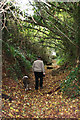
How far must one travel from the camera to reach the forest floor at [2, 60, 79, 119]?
4574 mm

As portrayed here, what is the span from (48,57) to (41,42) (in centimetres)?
263

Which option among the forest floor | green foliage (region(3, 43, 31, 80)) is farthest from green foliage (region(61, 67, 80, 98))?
green foliage (region(3, 43, 31, 80))

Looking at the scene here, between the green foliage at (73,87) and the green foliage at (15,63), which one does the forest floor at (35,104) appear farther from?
the green foliage at (15,63)

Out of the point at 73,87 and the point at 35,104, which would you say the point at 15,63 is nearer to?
the point at 35,104

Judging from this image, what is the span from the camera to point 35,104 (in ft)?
18.1

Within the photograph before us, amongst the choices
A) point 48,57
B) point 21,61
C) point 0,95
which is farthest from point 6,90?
point 48,57

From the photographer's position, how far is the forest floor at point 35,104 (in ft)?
15.0

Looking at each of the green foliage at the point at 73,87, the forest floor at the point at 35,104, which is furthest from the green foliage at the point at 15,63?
the green foliage at the point at 73,87

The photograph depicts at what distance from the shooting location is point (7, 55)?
6.97 meters

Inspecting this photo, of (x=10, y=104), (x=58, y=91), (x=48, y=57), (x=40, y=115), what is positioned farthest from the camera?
(x=48, y=57)

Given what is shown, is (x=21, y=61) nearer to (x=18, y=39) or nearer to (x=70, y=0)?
(x=18, y=39)

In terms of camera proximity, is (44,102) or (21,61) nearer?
(44,102)

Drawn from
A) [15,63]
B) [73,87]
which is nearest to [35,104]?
[73,87]

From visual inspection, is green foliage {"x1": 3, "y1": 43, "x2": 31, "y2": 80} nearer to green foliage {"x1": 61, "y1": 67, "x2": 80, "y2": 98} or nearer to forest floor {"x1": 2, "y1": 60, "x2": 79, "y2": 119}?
forest floor {"x1": 2, "y1": 60, "x2": 79, "y2": 119}
